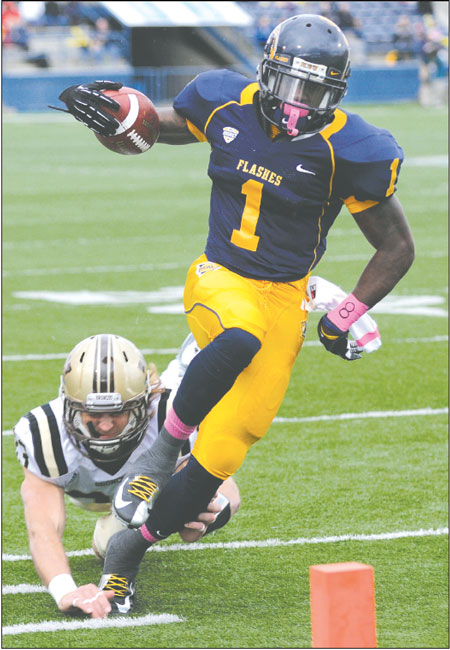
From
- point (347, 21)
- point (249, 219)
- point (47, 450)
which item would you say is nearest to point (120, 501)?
point (47, 450)

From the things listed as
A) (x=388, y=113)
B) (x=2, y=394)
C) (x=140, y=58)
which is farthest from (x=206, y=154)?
(x=2, y=394)

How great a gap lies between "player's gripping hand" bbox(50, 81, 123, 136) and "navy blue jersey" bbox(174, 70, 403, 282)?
30 centimetres

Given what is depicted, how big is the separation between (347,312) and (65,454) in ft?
3.42

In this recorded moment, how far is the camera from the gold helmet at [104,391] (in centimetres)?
369

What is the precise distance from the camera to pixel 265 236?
3863 mm

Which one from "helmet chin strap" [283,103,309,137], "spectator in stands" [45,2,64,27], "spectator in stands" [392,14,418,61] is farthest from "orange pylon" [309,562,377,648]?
"spectator in stands" [392,14,418,61]

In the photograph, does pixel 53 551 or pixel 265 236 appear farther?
pixel 265 236

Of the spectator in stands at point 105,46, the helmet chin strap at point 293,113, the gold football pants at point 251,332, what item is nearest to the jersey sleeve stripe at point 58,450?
the gold football pants at point 251,332

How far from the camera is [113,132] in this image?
4.04 m

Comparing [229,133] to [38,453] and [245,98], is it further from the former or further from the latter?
[38,453]

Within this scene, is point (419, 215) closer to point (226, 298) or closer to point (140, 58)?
point (226, 298)

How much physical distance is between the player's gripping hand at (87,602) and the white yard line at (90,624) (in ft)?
0.11

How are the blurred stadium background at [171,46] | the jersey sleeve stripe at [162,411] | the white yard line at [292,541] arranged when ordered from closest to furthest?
1. the jersey sleeve stripe at [162,411]
2. the white yard line at [292,541]
3. the blurred stadium background at [171,46]

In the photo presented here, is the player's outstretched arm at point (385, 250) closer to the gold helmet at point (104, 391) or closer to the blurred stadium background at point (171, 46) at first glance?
the gold helmet at point (104, 391)
